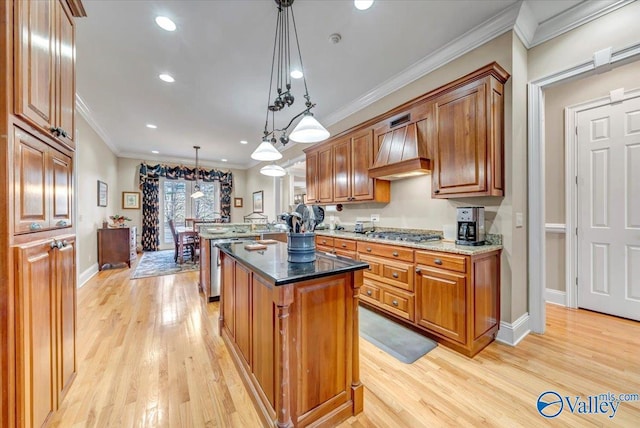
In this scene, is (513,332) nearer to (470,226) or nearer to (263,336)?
(470,226)

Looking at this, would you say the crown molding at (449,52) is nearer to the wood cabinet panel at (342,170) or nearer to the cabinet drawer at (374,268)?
the wood cabinet panel at (342,170)

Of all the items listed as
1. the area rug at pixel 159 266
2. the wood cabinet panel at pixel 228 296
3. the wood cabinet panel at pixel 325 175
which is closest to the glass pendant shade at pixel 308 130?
the wood cabinet panel at pixel 228 296

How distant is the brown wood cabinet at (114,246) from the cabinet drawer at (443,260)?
584 centimetres

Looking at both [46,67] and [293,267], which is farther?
[293,267]

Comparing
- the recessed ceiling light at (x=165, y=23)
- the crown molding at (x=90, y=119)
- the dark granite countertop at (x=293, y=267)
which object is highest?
the crown molding at (x=90, y=119)

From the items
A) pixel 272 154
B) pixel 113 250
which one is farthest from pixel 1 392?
pixel 113 250

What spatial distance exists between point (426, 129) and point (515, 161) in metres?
0.87

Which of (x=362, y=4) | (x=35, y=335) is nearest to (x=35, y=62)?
(x=35, y=335)

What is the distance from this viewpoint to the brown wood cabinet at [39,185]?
1110 millimetres

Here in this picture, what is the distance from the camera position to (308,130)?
6.23 ft

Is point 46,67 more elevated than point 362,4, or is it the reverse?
point 362,4

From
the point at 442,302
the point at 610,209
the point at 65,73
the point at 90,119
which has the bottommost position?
the point at 442,302

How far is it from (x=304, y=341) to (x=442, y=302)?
4.78 feet

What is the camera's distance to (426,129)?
2.69m
